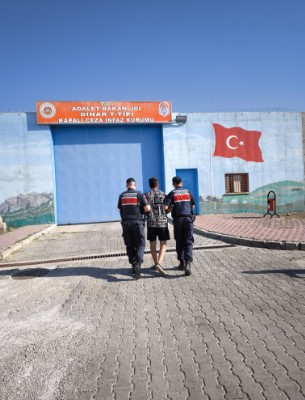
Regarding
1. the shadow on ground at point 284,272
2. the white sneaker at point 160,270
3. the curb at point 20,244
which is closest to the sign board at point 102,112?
the curb at point 20,244

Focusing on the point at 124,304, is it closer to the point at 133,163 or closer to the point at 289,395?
the point at 289,395

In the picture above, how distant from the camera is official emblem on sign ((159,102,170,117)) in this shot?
1512cm

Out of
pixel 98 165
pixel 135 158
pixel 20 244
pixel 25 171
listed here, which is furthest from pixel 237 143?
pixel 20 244

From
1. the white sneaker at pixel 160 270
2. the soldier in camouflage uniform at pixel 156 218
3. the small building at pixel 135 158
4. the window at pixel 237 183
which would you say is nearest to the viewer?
the white sneaker at pixel 160 270

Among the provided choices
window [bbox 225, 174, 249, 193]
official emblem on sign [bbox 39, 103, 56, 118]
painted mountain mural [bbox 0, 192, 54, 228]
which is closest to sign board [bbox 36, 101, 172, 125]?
official emblem on sign [bbox 39, 103, 56, 118]

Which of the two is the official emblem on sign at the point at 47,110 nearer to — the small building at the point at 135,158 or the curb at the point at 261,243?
the small building at the point at 135,158

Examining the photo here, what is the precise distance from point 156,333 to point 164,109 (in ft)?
44.1

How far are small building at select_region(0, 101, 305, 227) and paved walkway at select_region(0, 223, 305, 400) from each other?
9.37 m

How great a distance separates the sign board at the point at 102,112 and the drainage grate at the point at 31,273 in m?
9.90

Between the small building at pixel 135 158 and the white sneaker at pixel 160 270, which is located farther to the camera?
the small building at pixel 135 158

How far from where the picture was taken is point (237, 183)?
16.0m

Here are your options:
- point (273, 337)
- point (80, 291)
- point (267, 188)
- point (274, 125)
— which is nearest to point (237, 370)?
point (273, 337)

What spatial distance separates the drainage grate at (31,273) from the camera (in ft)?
19.0

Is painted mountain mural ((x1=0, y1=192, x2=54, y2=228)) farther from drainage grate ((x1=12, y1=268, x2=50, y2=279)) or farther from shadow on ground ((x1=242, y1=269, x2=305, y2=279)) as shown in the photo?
shadow on ground ((x1=242, y1=269, x2=305, y2=279))
